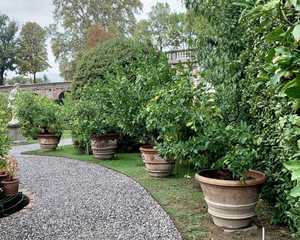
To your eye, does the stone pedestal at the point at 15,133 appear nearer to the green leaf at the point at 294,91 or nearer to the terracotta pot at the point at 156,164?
the terracotta pot at the point at 156,164

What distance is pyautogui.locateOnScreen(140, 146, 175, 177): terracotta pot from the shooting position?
5809 millimetres

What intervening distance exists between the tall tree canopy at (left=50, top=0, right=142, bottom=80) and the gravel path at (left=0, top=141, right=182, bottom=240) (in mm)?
25787

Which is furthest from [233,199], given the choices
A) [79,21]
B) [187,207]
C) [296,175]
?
[79,21]

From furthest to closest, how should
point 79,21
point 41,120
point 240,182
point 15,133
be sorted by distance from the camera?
point 79,21 → point 15,133 → point 41,120 → point 240,182

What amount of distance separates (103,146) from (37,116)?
2.89m

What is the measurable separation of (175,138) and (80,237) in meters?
1.61

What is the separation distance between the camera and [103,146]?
25.7 ft

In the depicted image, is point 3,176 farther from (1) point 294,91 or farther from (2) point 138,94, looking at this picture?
(1) point 294,91

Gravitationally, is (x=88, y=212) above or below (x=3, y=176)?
below

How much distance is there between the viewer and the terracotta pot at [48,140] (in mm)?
9641

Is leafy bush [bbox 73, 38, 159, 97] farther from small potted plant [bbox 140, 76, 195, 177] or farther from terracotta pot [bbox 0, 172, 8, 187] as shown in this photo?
terracotta pot [bbox 0, 172, 8, 187]

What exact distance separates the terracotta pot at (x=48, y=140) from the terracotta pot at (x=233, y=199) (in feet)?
22.7

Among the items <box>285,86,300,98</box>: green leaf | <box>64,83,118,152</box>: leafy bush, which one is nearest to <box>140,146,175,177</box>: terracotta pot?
<box>64,83,118,152</box>: leafy bush

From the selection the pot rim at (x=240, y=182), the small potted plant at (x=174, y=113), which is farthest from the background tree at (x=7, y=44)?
the pot rim at (x=240, y=182)
